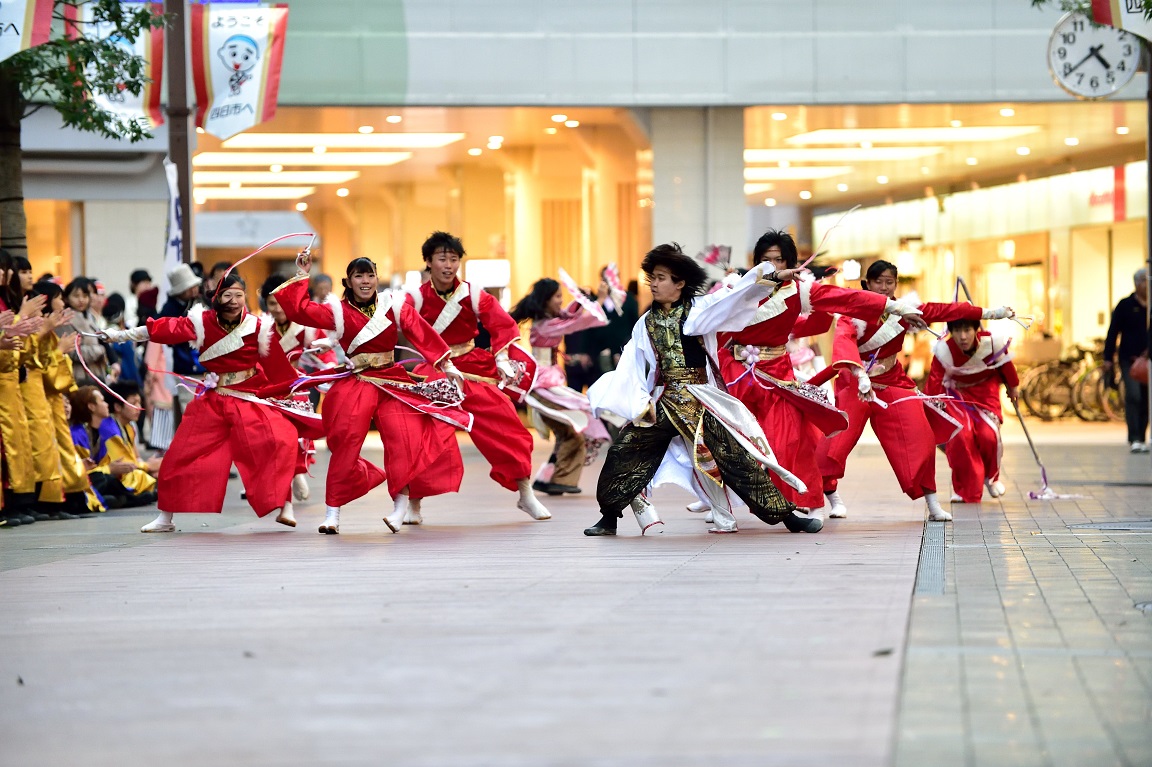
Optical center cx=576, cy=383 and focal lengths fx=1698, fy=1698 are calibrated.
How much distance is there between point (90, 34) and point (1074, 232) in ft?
52.7

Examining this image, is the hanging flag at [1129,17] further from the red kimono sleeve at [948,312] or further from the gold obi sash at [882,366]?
Answer: the gold obi sash at [882,366]

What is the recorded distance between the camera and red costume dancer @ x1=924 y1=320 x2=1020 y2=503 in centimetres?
1078

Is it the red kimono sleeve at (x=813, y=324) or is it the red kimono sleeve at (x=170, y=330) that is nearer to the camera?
the red kimono sleeve at (x=813, y=324)

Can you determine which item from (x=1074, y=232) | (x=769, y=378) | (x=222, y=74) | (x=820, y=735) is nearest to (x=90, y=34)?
(x=222, y=74)

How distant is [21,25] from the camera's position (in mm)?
10250

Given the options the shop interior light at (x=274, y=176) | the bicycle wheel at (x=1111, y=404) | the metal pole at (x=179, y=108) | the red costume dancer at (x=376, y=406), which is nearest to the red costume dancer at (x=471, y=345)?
the red costume dancer at (x=376, y=406)

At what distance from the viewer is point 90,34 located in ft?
46.9

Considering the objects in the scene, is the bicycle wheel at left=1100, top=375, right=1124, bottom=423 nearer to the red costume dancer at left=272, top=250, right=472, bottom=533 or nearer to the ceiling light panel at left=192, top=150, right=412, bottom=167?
the ceiling light panel at left=192, top=150, right=412, bottom=167

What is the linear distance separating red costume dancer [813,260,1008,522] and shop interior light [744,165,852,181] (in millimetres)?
16003

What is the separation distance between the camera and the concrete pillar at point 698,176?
787 inches

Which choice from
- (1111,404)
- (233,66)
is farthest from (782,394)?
(1111,404)

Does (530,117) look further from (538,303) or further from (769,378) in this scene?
(769,378)

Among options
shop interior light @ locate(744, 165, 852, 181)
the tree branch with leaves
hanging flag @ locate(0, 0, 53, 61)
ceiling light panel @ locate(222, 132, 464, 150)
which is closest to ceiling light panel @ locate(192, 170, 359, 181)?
ceiling light panel @ locate(222, 132, 464, 150)

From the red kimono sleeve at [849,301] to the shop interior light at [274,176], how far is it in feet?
61.8
